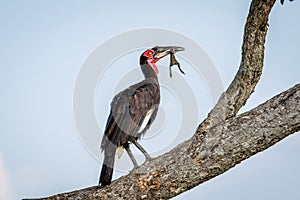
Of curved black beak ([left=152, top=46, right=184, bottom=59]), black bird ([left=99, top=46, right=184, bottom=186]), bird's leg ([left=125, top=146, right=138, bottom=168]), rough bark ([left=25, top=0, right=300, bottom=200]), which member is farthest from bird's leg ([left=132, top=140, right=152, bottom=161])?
curved black beak ([left=152, top=46, right=184, bottom=59])

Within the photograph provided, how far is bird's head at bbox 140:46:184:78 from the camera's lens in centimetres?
659

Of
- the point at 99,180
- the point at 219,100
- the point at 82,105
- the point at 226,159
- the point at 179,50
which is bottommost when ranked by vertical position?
the point at 226,159

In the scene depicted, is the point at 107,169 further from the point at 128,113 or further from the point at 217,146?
the point at 217,146

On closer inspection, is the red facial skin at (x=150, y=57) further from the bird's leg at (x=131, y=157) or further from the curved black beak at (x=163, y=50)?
the bird's leg at (x=131, y=157)

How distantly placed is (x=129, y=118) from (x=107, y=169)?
2.57ft

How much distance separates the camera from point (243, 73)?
4.83 metres

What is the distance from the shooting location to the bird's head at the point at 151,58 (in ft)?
21.6

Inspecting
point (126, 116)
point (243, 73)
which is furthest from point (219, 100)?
point (126, 116)

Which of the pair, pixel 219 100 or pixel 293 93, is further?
pixel 219 100

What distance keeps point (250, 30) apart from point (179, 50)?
1637 mm

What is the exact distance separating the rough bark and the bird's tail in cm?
12

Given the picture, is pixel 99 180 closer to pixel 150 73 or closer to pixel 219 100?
pixel 219 100

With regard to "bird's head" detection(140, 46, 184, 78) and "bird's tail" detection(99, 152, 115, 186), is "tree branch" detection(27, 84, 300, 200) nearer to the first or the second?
"bird's tail" detection(99, 152, 115, 186)

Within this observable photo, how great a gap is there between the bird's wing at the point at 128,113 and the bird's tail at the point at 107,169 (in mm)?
89
